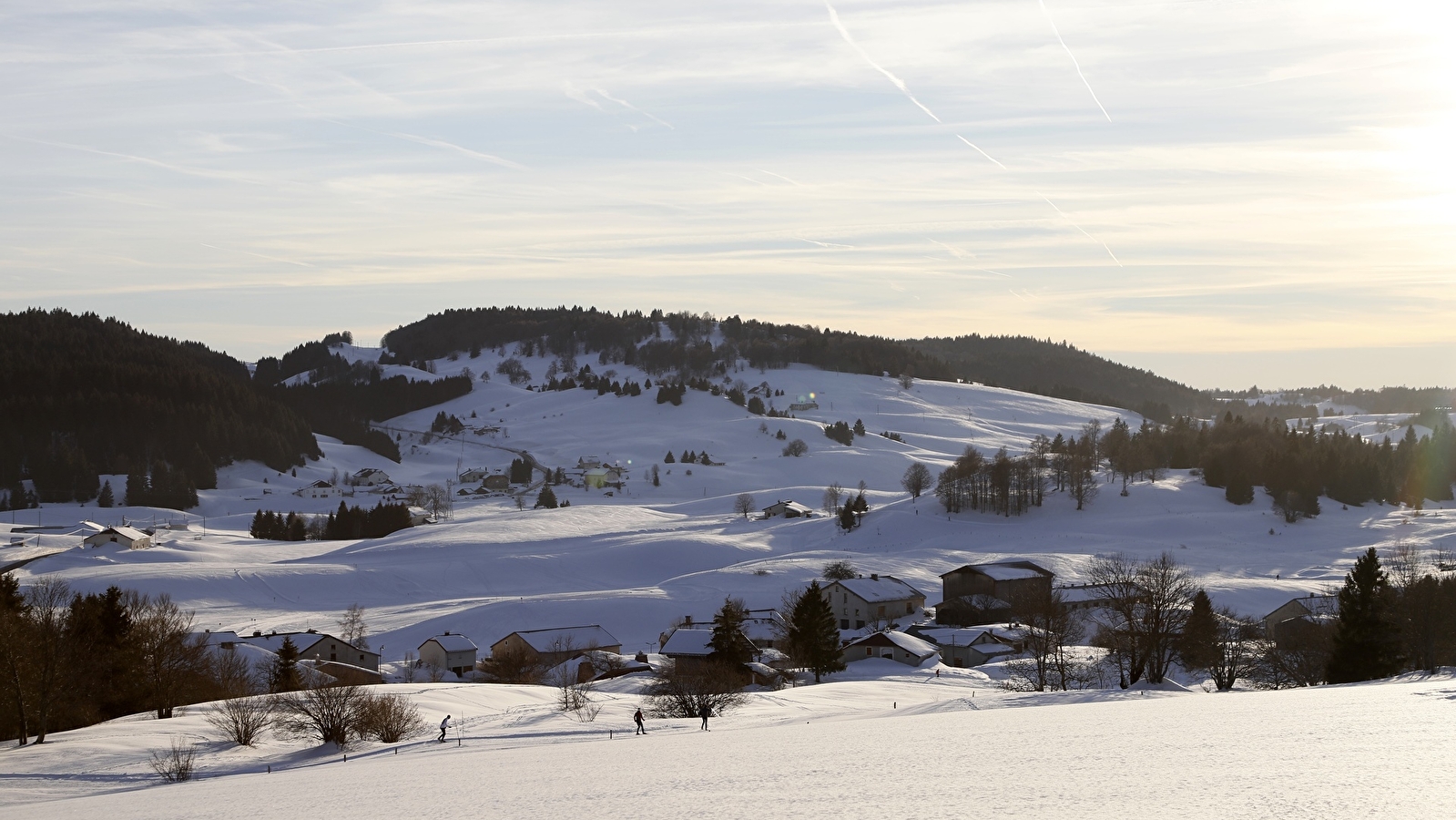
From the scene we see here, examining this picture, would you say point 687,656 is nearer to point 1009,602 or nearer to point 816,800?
point 1009,602

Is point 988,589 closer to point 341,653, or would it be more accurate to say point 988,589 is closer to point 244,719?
point 341,653

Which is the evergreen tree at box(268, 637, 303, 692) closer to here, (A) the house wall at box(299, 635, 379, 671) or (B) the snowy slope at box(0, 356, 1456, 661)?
(A) the house wall at box(299, 635, 379, 671)

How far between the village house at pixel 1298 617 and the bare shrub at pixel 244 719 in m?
39.0

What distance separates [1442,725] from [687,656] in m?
32.8

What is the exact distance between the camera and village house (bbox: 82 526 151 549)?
7969 centimetres

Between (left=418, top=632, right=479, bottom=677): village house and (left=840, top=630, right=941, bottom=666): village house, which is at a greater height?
(left=840, top=630, right=941, bottom=666): village house

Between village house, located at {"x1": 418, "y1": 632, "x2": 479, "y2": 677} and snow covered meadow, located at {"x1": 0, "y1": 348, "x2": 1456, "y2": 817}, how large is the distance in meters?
Answer: 2.88

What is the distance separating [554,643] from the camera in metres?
51.5

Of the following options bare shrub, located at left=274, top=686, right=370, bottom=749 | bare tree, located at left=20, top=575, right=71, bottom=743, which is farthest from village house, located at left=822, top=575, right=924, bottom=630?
bare tree, located at left=20, top=575, right=71, bottom=743

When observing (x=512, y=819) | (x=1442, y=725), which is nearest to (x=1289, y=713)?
(x=1442, y=725)

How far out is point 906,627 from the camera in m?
57.9

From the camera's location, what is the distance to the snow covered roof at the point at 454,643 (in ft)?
168

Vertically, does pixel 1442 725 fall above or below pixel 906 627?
above

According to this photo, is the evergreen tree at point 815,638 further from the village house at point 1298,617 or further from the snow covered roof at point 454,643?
the village house at point 1298,617
